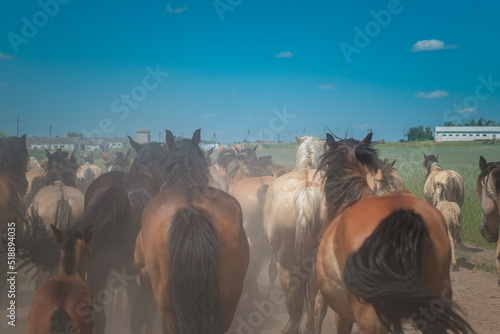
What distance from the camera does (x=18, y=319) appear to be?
19.9 ft

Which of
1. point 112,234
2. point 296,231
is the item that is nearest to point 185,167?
point 112,234

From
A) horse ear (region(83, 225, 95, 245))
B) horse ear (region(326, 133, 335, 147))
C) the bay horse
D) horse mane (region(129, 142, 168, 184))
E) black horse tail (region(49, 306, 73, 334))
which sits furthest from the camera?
the bay horse

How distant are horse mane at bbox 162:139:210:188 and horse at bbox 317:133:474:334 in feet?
5.05

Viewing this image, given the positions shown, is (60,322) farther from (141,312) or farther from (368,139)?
(368,139)

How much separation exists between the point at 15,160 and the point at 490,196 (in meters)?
7.36

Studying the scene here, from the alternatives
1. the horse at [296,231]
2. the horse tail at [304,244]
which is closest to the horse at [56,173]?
the horse at [296,231]

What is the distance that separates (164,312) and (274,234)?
2566 millimetres

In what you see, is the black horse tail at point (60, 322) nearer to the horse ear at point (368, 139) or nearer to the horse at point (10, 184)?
the horse at point (10, 184)

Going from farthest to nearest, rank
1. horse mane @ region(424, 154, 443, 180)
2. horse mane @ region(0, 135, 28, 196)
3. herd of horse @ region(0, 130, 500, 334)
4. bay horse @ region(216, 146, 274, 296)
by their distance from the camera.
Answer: horse mane @ region(424, 154, 443, 180), bay horse @ region(216, 146, 274, 296), horse mane @ region(0, 135, 28, 196), herd of horse @ region(0, 130, 500, 334)

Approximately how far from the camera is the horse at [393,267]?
2691mm

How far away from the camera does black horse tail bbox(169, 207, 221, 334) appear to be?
10.7 ft

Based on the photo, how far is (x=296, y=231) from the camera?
17.5ft

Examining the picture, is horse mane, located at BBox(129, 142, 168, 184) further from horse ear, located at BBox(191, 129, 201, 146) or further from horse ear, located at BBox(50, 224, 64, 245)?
horse ear, located at BBox(50, 224, 64, 245)

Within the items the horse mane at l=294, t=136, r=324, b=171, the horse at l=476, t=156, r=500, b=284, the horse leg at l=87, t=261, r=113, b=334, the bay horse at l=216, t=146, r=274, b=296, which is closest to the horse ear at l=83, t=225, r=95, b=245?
the horse leg at l=87, t=261, r=113, b=334
